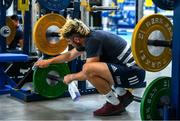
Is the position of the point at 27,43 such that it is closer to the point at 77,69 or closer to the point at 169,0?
the point at 77,69

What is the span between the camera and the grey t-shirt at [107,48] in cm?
374

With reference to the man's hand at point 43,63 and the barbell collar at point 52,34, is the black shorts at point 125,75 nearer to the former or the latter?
the man's hand at point 43,63

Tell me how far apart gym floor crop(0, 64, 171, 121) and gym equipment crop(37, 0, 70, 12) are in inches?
44.5

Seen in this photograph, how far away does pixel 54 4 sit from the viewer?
4609 mm

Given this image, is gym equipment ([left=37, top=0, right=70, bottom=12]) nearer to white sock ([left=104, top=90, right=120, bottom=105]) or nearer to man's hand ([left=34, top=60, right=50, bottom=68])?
man's hand ([left=34, top=60, right=50, bottom=68])

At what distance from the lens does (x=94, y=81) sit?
3.85 metres

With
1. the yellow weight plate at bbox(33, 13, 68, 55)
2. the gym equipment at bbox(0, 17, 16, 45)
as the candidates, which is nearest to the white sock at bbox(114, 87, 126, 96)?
the yellow weight plate at bbox(33, 13, 68, 55)

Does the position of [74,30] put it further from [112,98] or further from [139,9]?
[139,9]

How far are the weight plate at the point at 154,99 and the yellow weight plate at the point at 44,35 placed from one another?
1.76m

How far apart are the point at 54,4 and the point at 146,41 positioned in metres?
1.77

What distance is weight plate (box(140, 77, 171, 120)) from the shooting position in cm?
321

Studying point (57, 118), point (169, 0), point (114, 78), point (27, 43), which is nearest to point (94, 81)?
point (114, 78)

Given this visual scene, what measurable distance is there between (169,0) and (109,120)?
1.38 m

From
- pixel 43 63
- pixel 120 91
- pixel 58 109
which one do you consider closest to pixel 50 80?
pixel 43 63
